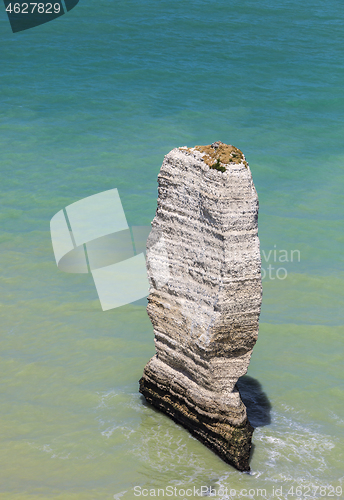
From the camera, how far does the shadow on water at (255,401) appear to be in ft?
27.0

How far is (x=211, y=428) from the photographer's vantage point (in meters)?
7.44

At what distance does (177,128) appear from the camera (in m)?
17.4

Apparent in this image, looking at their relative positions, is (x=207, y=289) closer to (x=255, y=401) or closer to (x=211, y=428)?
(x=211, y=428)

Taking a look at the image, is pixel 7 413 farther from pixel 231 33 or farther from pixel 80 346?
pixel 231 33

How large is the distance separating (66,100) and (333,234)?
31.5 ft

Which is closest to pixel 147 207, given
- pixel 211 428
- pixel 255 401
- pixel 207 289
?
pixel 255 401

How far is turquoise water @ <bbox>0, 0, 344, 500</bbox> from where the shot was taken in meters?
7.56

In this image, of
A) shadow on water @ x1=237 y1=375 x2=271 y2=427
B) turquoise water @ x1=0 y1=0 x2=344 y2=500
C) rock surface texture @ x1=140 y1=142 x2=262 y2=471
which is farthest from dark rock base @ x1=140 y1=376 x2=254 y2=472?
shadow on water @ x1=237 y1=375 x2=271 y2=427

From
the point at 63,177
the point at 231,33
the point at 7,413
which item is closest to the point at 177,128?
the point at 63,177

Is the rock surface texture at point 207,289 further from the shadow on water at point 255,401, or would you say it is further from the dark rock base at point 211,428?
the shadow on water at point 255,401

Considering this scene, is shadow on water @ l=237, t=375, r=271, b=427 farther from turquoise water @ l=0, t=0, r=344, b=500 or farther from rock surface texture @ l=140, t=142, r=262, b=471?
rock surface texture @ l=140, t=142, r=262, b=471

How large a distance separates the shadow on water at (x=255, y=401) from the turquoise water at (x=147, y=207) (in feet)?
0.39

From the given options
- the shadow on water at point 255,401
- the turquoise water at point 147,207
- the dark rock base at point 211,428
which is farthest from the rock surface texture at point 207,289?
the shadow on water at point 255,401

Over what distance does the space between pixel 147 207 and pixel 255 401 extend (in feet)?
21.6
